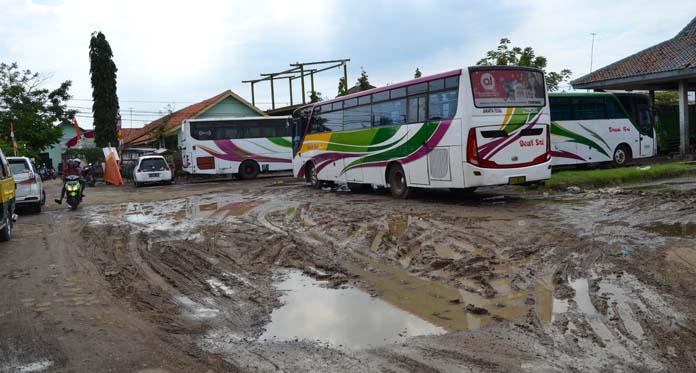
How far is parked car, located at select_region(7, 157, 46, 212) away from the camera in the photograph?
52.9 feet

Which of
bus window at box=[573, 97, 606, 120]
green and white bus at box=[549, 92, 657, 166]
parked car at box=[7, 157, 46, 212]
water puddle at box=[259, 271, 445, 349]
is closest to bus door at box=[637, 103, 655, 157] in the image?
green and white bus at box=[549, 92, 657, 166]

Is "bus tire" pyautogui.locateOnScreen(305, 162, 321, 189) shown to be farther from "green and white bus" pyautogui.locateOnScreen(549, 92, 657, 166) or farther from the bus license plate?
the bus license plate

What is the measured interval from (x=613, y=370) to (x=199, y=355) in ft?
9.82

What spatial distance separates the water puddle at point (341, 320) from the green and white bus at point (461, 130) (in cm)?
729

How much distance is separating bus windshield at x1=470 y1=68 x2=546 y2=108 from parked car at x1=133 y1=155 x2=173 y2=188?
62.7 feet

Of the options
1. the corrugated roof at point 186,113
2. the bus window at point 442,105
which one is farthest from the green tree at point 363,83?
the bus window at point 442,105

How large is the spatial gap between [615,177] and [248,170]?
1903 centimetres

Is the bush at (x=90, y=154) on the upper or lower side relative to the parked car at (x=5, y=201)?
upper

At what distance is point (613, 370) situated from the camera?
165 inches

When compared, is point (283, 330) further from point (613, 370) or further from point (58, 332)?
point (613, 370)

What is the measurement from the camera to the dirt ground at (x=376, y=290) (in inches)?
183

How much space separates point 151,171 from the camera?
28.4 meters

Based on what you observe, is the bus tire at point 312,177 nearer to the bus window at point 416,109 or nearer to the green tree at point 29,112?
the bus window at point 416,109

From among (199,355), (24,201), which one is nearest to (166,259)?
Answer: (199,355)
